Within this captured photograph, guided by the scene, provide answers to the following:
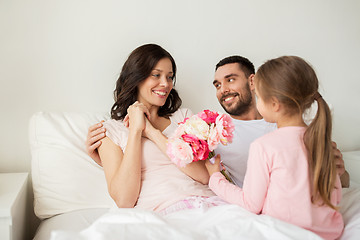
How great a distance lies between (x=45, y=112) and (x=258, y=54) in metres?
1.58

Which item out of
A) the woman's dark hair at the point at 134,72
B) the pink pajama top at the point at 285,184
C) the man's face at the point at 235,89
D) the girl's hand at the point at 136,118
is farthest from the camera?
the man's face at the point at 235,89

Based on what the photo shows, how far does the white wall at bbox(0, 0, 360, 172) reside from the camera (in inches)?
76.2

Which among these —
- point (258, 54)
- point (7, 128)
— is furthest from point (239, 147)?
point (7, 128)

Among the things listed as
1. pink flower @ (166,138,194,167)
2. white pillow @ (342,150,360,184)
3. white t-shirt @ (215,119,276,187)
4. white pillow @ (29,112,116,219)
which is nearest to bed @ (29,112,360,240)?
white pillow @ (29,112,116,219)

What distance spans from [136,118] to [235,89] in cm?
74

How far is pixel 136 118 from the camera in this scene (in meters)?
1.61

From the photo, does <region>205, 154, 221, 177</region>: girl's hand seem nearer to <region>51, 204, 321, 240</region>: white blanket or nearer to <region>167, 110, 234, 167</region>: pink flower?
<region>167, 110, 234, 167</region>: pink flower

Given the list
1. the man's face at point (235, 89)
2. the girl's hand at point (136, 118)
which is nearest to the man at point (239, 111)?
the man's face at point (235, 89)

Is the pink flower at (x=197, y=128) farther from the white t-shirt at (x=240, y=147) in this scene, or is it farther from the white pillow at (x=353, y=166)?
the white pillow at (x=353, y=166)

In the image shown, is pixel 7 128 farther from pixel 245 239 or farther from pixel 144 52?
pixel 245 239

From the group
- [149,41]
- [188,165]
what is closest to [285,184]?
[188,165]

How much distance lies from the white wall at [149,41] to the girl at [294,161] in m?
1.19

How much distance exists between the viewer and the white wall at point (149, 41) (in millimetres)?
1936

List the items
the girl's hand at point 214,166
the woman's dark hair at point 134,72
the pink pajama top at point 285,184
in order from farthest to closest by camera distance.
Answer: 1. the woman's dark hair at point 134,72
2. the girl's hand at point 214,166
3. the pink pajama top at point 285,184
